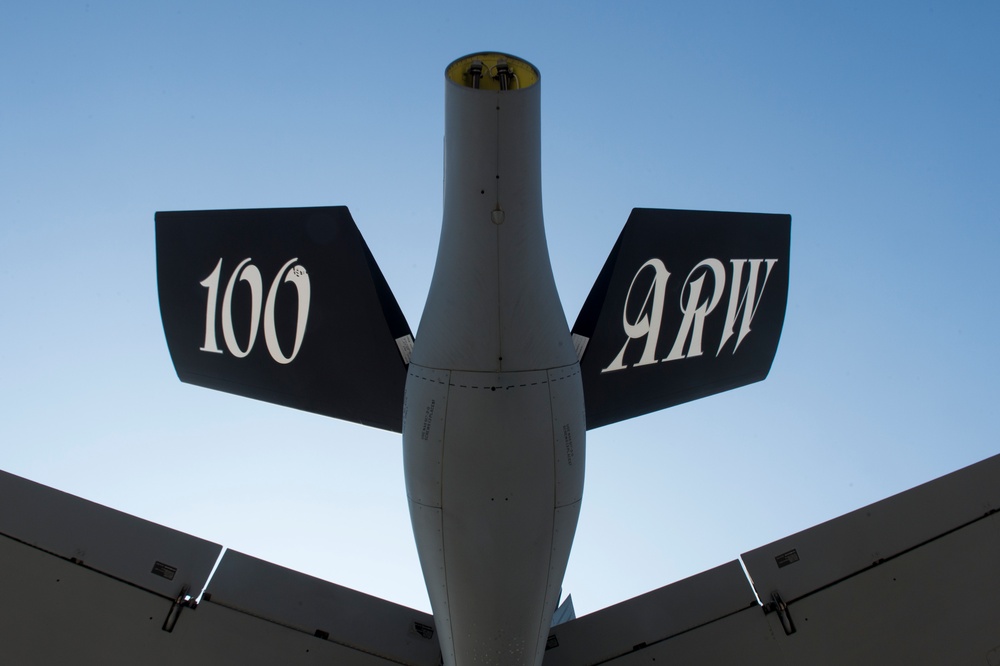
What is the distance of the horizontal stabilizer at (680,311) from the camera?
4.27 metres

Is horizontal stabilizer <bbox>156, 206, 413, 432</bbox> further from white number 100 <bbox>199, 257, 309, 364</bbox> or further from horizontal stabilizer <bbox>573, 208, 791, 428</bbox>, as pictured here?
horizontal stabilizer <bbox>573, 208, 791, 428</bbox>

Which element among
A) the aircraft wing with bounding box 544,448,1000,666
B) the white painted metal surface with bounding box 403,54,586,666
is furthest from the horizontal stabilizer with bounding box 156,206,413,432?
the aircraft wing with bounding box 544,448,1000,666

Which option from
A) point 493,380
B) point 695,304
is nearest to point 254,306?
point 493,380

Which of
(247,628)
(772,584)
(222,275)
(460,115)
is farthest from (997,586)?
(222,275)

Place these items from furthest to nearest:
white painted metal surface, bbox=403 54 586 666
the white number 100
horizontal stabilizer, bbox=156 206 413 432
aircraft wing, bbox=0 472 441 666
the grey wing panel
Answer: the white number 100 → horizontal stabilizer, bbox=156 206 413 432 → the grey wing panel → aircraft wing, bbox=0 472 441 666 → white painted metal surface, bbox=403 54 586 666

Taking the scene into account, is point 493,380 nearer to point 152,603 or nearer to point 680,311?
point 680,311

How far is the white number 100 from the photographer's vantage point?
4.27 m

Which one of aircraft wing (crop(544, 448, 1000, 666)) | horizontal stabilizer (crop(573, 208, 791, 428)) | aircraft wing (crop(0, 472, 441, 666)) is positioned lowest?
aircraft wing (crop(0, 472, 441, 666))

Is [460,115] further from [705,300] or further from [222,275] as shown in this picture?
[705,300]

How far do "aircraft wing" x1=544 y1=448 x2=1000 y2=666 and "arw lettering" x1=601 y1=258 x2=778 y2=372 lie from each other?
1.53 meters

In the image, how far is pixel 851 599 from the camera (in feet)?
12.8

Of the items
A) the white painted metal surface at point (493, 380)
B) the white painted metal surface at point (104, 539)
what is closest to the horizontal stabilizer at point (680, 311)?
the white painted metal surface at point (493, 380)

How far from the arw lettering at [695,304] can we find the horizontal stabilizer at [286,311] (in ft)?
5.26

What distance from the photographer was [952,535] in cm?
391
